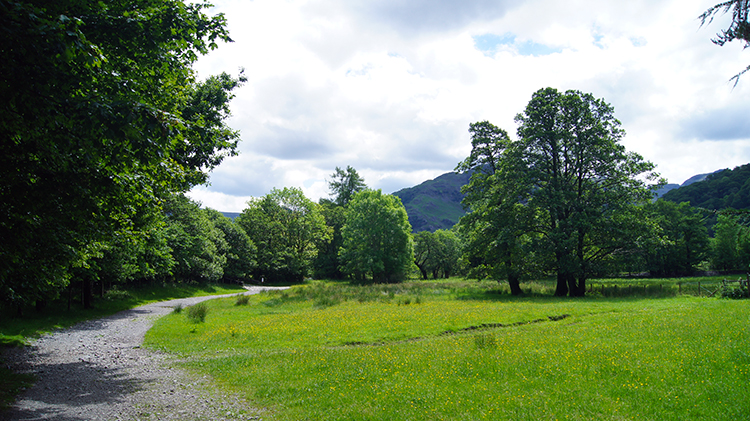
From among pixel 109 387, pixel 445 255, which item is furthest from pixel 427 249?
pixel 109 387

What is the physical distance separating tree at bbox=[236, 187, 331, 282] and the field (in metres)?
48.9

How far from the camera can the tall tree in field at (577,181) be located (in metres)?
31.0

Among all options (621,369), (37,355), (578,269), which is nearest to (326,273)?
(578,269)

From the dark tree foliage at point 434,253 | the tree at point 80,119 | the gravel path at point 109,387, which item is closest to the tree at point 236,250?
the dark tree foliage at point 434,253

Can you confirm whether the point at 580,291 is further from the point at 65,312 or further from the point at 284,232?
the point at 284,232

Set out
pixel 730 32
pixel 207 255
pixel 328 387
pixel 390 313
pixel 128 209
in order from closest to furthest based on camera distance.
Answer: pixel 730 32 < pixel 328 387 < pixel 128 209 < pixel 390 313 < pixel 207 255

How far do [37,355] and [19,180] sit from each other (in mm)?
8023

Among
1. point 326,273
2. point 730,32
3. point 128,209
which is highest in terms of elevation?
point 730,32

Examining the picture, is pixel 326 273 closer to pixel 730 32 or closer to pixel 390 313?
pixel 390 313

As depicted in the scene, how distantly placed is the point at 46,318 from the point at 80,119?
1790 centimetres

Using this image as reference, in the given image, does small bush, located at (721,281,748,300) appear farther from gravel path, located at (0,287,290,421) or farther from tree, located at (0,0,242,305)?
tree, located at (0,0,242,305)

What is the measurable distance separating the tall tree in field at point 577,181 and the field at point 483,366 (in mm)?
13894

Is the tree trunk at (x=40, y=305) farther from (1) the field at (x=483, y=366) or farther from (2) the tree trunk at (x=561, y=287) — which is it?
(2) the tree trunk at (x=561, y=287)

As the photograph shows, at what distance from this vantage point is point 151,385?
963cm
